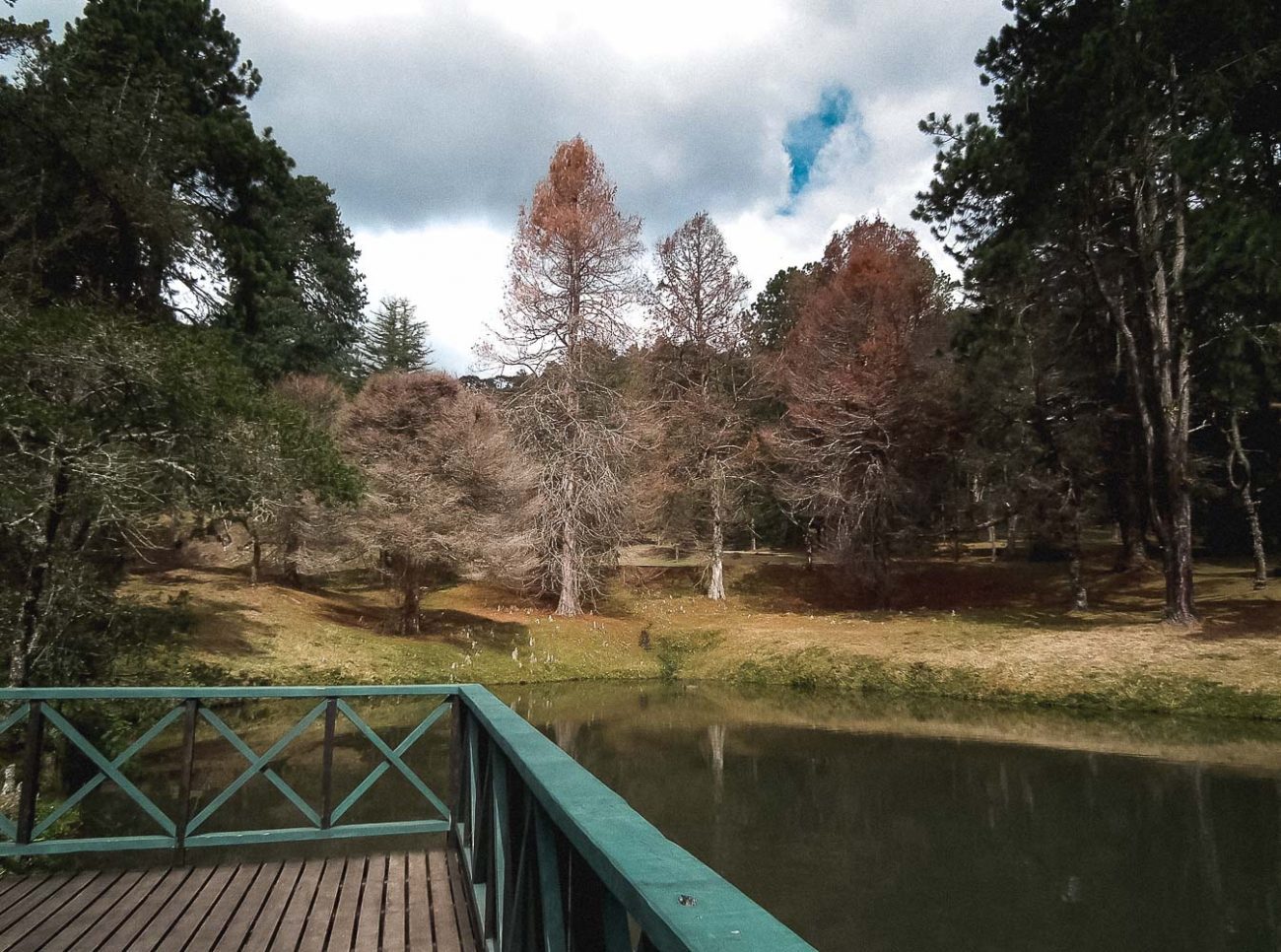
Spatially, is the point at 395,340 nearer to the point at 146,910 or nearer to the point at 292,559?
the point at 292,559

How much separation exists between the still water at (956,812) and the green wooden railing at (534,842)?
3.94m

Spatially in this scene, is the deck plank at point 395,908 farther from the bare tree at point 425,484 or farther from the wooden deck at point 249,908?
the bare tree at point 425,484

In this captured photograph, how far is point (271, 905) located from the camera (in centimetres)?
412

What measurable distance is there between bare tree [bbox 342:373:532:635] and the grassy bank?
2219mm

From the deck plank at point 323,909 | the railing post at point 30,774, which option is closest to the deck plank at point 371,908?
the deck plank at point 323,909

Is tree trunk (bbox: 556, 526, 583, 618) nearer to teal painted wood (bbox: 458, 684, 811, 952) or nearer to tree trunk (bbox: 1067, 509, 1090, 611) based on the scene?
tree trunk (bbox: 1067, 509, 1090, 611)

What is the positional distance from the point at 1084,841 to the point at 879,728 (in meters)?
6.37

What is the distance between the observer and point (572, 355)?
2680 centimetres

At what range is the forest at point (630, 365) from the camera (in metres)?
10.4

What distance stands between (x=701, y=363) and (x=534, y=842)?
3092 centimetres

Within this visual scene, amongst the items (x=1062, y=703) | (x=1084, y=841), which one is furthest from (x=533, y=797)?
(x=1062, y=703)

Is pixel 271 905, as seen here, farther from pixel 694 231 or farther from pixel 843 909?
pixel 694 231

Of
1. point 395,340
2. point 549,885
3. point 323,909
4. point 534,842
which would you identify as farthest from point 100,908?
point 395,340

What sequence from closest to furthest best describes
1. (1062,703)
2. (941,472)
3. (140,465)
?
(140,465), (1062,703), (941,472)
